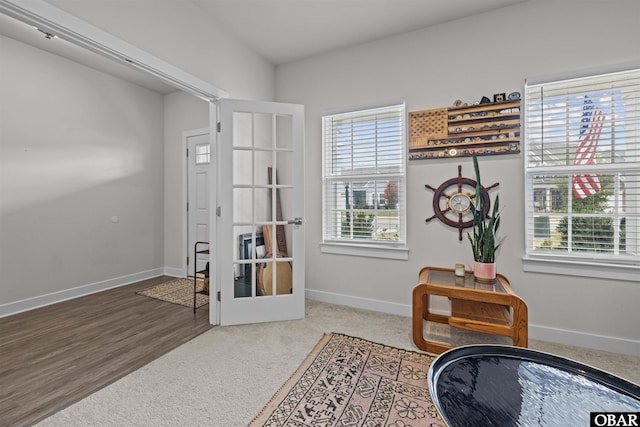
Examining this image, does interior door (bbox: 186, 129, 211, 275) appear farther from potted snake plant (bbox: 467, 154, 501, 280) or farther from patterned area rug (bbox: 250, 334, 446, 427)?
potted snake plant (bbox: 467, 154, 501, 280)

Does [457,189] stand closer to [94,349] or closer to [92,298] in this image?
[94,349]

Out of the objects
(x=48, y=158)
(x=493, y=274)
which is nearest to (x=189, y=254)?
(x=48, y=158)

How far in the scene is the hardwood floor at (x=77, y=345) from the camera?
1.65 metres

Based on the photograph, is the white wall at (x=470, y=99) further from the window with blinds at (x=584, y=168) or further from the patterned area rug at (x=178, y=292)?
the patterned area rug at (x=178, y=292)

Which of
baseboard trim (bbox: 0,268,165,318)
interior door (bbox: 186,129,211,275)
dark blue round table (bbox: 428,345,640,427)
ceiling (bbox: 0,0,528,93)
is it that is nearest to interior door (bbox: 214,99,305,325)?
ceiling (bbox: 0,0,528,93)

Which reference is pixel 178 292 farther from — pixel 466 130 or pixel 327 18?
pixel 466 130

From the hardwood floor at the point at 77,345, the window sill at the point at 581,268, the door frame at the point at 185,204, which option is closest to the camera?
the hardwood floor at the point at 77,345

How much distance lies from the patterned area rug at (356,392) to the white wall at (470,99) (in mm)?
943

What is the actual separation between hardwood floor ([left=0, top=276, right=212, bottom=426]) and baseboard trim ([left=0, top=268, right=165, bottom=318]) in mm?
104

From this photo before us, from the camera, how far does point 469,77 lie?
2551 mm

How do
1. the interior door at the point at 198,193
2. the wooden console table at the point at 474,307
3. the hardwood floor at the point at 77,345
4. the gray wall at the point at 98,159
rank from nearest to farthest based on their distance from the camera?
the hardwood floor at the point at 77,345 < the wooden console table at the point at 474,307 < the gray wall at the point at 98,159 < the interior door at the point at 198,193

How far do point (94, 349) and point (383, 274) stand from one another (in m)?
2.56

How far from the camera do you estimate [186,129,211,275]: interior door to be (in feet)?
13.6

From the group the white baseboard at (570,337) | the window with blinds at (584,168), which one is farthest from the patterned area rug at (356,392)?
the window with blinds at (584,168)
